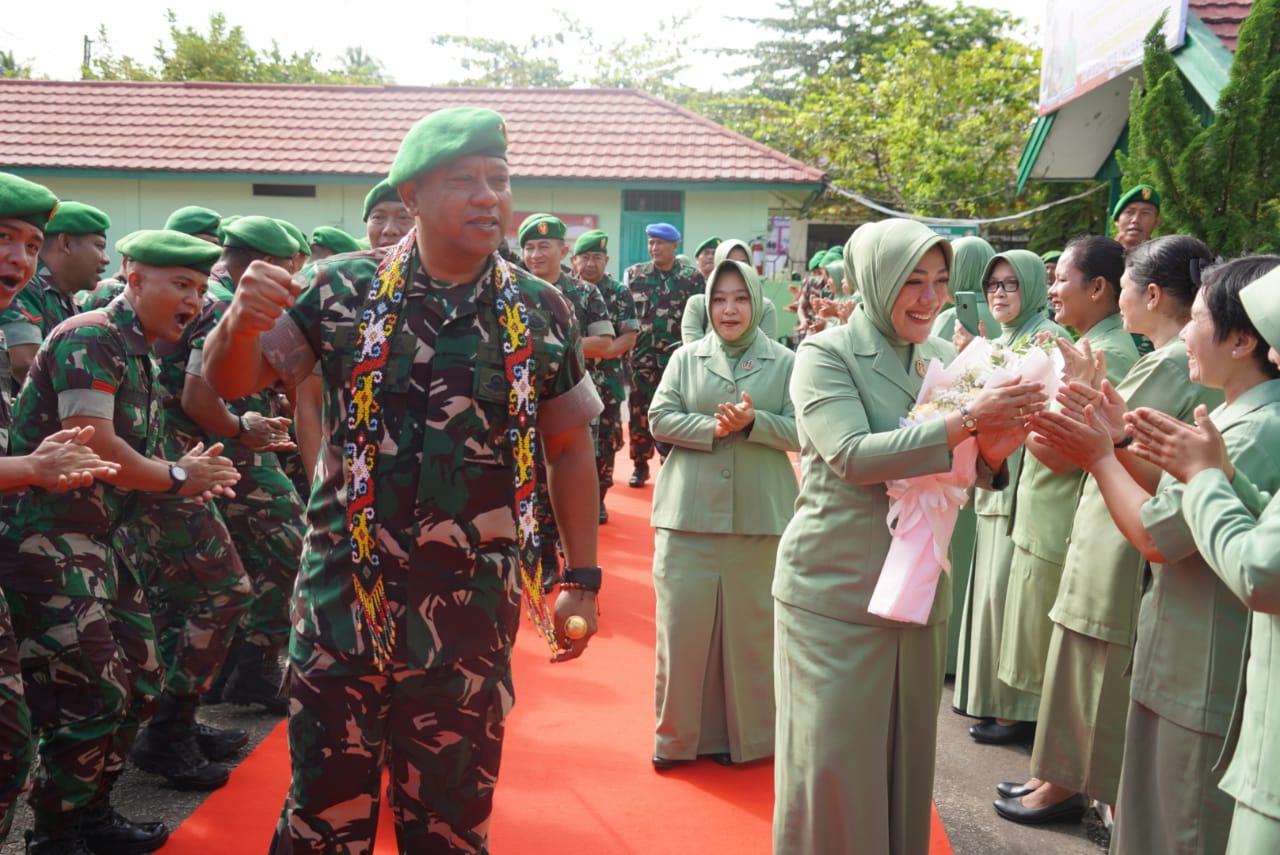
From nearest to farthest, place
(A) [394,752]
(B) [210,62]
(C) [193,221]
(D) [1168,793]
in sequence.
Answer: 1. (A) [394,752]
2. (D) [1168,793]
3. (C) [193,221]
4. (B) [210,62]

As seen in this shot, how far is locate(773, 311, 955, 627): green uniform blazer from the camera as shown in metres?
2.99

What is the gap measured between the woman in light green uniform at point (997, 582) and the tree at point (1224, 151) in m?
1.73

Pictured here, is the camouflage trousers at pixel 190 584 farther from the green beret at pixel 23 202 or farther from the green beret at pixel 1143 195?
the green beret at pixel 1143 195

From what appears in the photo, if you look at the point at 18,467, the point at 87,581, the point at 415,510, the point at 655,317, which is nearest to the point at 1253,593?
the point at 415,510

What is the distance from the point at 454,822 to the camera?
2.52 metres

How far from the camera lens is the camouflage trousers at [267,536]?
4.73 meters

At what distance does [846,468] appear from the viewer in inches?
116

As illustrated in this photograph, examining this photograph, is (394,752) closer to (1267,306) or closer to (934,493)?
(934,493)

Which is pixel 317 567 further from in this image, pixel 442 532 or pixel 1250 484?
pixel 1250 484

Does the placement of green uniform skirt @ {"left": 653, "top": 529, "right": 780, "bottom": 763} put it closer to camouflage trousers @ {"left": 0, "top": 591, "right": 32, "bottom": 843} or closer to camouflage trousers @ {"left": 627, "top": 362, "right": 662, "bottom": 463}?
camouflage trousers @ {"left": 0, "top": 591, "right": 32, "bottom": 843}

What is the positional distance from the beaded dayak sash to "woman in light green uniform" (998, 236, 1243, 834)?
1602 millimetres

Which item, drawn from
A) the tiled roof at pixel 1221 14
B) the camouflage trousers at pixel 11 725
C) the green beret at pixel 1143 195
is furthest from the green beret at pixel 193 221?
the tiled roof at pixel 1221 14

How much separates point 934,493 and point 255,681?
3.58 metres

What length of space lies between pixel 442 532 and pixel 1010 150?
18.7m
